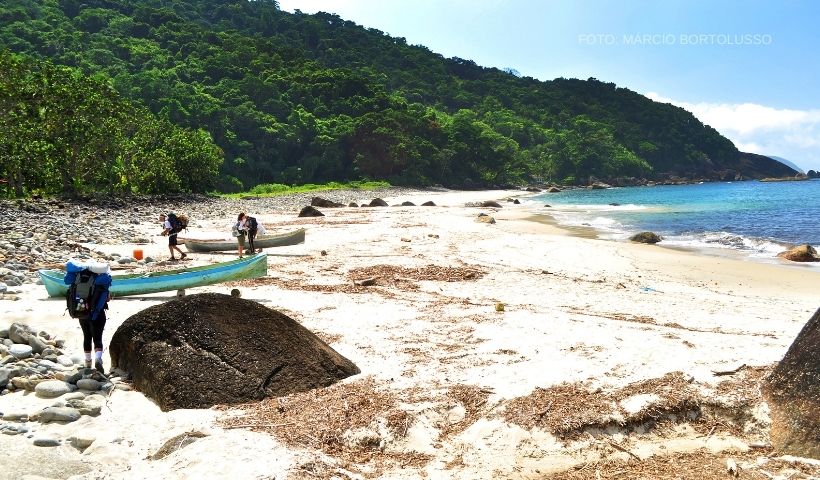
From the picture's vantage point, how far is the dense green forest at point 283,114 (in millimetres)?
39000

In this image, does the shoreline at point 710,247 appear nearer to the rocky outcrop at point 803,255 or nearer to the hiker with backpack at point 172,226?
the rocky outcrop at point 803,255

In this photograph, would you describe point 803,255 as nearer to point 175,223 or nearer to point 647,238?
point 647,238

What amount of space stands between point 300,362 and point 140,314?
7.62ft

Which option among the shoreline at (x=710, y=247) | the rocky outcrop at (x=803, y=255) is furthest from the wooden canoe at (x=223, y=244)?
the rocky outcrop at (x=803, y=255)

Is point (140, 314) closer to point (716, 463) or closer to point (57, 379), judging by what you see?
point (57, 379)

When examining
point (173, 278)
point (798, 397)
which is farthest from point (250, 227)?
point (798, 397)

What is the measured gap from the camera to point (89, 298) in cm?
740

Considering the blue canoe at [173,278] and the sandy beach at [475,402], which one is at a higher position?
the blue canoe at [173,278]

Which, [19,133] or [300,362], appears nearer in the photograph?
[300,362]

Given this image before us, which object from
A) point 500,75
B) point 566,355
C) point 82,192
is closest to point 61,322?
point 566,355

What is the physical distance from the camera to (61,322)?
9.57 metres

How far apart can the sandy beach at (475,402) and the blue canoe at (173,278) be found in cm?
34

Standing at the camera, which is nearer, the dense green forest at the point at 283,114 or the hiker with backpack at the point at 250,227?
the hiker with backpack at the point at 250,227

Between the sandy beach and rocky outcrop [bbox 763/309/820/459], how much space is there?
0.50 ft
